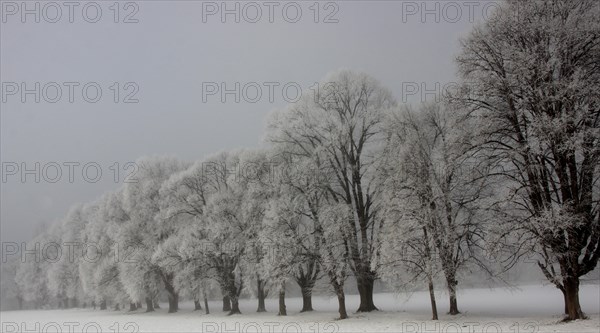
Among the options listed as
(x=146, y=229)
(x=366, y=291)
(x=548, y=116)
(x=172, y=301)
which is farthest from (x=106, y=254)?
(x=548, y=116)

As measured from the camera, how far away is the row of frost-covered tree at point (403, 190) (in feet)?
72.7

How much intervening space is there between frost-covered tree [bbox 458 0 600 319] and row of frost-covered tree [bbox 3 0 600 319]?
0.09 m

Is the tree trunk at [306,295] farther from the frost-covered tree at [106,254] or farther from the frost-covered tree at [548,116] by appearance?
the frost-covered tree at [106,254]

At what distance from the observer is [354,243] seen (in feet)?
110

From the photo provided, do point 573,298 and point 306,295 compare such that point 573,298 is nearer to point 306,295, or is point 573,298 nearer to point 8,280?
point 306,295

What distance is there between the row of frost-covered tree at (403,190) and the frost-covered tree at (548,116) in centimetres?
9

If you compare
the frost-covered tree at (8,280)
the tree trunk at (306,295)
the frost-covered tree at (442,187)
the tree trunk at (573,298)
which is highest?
the frost-covered tree at (442,187)

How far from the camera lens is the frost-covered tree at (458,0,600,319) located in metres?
21.3

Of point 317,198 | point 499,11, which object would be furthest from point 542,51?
point 317,198

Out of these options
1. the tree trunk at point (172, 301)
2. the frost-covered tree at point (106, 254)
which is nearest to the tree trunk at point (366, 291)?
the tree trunk at point (172, 301)

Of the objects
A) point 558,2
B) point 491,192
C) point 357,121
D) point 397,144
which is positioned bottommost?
point 491,192

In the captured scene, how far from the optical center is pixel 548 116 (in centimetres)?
2181

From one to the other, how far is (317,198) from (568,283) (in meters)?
17.7

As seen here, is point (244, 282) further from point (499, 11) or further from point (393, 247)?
point (499, 11)
